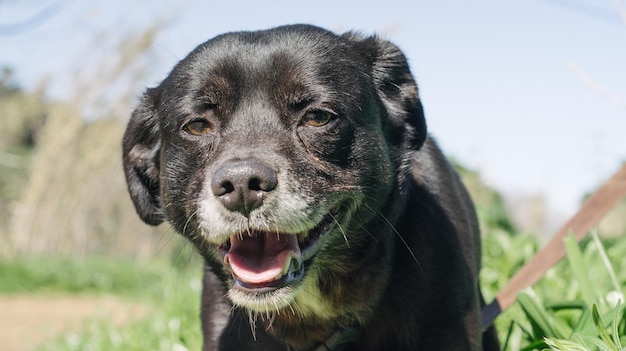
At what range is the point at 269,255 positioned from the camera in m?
2.63

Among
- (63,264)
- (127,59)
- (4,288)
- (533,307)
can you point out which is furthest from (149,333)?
(127,59)

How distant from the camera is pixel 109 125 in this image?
49.4ft

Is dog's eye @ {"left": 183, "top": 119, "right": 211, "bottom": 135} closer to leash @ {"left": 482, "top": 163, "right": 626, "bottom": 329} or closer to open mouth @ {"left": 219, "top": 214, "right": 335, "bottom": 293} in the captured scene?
open mouth @ {"left": 219, "top": 214, "right": 335, "bottom": 293}

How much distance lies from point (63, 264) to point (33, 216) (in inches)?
92.9

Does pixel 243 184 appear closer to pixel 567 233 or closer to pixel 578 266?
pixel 578 266

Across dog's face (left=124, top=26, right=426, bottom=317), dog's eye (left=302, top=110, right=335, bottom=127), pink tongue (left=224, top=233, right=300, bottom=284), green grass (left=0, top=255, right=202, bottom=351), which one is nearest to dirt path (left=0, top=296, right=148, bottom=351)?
green grass (left=0, top=255, right=202, bottom=351)

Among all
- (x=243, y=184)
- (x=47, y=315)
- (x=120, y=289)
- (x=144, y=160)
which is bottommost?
(x=120, y=289)

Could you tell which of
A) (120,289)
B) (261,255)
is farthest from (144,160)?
(120,289)

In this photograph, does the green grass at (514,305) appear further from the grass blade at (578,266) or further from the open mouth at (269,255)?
the open mouth at (269,255)

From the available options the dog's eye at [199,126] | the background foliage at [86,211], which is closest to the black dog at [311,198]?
the dog's eye at [199,126]

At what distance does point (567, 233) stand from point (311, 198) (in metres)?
1.46

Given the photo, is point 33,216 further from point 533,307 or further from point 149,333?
point 533,307

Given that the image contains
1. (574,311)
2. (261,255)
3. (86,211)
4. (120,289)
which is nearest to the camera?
(261,255)

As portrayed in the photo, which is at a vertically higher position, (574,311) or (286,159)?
(286,159)
